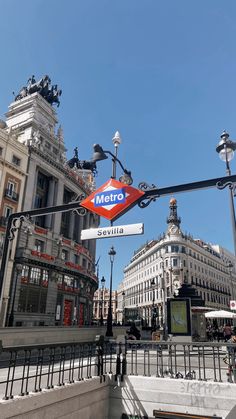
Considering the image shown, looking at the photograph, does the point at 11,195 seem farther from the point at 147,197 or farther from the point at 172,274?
the point at 172,274

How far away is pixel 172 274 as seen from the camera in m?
73.2

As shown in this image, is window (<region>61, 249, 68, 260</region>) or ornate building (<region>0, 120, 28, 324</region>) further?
window (<region>61, 249, 68, 260</region>)

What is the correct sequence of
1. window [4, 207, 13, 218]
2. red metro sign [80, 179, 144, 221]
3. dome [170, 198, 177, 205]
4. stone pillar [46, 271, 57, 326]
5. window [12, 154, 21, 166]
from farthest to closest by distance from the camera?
dome [170, 198, 177, 205]
stone pillar [46, 271, 57, 326]
window [12, 154, 21, 166]
window [4, 207, 13, 218]
red metro sign [80, 179, 144, 221]

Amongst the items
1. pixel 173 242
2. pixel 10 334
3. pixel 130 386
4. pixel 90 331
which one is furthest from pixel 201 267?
pixel 130 386

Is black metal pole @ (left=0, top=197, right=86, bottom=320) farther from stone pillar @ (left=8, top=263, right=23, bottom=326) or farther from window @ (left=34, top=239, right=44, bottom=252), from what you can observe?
window @ (left=34, top=239, right=44, bottom=252)

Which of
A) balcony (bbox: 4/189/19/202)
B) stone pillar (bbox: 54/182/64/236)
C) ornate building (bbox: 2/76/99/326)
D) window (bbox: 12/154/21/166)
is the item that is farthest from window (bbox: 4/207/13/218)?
stone pillar (bbox: 54/182/64/236)

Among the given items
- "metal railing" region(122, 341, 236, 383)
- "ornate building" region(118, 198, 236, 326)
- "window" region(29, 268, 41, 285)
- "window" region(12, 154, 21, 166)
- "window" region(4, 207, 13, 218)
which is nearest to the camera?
"metal railing" region(122, 341, 236, 383)

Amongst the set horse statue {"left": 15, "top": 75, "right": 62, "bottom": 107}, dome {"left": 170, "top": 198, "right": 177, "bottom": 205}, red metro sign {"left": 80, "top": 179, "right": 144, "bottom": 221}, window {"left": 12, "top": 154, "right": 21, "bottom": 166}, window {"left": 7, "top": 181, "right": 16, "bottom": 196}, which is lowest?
red metro sign {"left": 80, "top": 179, "right": 144, "bottom": 221}

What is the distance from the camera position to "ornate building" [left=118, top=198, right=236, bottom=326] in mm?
74062

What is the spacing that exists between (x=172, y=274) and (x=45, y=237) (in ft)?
144

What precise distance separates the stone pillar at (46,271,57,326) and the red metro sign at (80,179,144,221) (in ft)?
97.9

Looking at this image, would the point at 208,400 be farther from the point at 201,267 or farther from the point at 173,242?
the point at 201,267

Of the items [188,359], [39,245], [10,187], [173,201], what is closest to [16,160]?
[10,187]

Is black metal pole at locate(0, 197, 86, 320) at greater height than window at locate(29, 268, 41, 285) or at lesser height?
lesser
